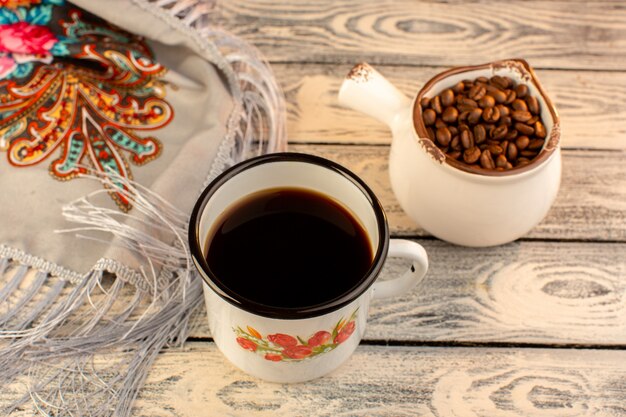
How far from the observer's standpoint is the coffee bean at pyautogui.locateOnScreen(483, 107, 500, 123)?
2.34ft

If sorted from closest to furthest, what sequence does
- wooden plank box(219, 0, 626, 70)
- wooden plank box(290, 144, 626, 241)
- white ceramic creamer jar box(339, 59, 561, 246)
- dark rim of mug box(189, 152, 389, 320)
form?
dark rim of mug box(189, 152, 389, 320) → white ceramic creamer jar box(339, 59, 561, 246) → wooden plank box(290, 144, 626, 241) → wooden plank box(219, 0, 626, 70)

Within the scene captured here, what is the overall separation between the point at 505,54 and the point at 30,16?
1.93ft

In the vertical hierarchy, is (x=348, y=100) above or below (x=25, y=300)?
above

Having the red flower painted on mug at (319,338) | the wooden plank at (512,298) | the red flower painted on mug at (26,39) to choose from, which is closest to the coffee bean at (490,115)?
the wooden plank at (512,298)

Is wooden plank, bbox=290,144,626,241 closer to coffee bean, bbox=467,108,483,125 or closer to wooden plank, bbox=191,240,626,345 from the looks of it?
wooden plank, bbox=191,240,626,345

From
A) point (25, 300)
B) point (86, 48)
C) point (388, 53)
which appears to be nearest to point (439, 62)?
point (388, 53)

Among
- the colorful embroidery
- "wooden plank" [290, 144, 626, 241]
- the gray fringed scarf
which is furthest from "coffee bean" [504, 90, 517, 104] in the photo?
the colorful embroidery

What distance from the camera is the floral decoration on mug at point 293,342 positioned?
0.61m

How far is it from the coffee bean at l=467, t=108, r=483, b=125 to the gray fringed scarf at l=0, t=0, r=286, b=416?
0.23m

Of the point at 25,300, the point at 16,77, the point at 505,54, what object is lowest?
the point at 25,300

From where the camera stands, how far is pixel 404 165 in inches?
28.9

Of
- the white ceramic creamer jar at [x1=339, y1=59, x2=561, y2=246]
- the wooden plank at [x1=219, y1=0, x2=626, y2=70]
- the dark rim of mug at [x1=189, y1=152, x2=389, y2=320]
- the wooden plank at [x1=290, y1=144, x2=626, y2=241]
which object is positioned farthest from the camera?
the wooden plank at [x1=219, y1=0, x2=626, y2=70]

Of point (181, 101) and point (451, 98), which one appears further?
point (181, 101)

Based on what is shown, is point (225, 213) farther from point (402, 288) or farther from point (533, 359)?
point (533, 359)
